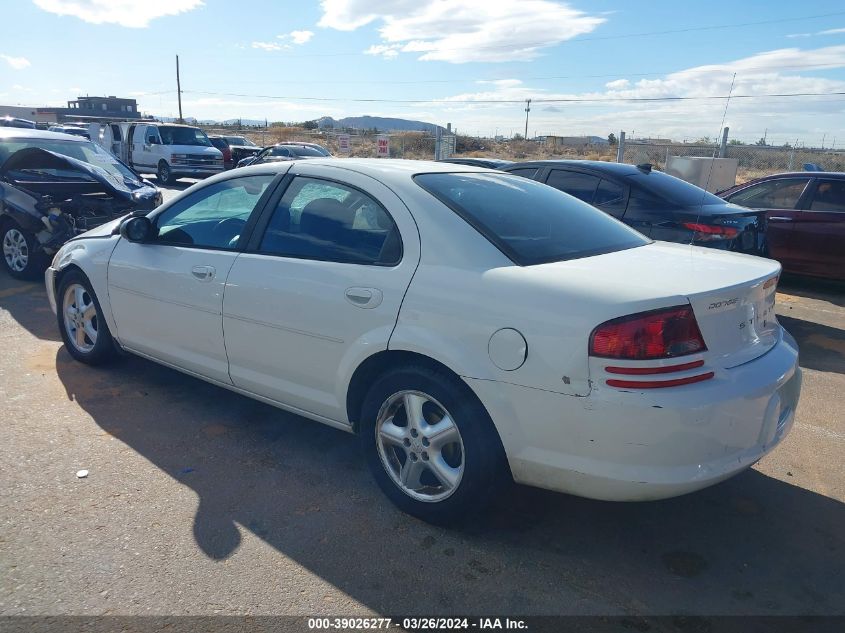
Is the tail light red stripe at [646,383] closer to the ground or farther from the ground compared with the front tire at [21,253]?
farther from the ground

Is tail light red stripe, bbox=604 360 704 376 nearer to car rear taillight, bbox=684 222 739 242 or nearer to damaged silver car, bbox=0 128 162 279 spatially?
car rear taillight, bbox=684 222 739 242

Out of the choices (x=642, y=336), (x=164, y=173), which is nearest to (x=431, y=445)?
(x=642, y=336)

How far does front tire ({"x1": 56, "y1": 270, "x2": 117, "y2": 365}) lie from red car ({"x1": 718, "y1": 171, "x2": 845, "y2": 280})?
7155mm

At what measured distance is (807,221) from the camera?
8031 millimetres

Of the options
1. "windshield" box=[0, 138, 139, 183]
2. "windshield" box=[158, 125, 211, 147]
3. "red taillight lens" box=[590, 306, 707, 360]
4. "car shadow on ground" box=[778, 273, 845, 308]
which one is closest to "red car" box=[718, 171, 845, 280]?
"car shadow on ground" box=[778, 273, 845, 308]

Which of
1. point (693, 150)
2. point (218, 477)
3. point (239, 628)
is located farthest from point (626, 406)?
point (693, 150)

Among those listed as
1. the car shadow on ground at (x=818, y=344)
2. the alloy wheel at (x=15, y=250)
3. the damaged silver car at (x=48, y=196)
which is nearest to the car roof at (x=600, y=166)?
the car shadow on ground at (x=818, y=344)

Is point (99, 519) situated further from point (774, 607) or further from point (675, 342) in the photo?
point (774, 607)

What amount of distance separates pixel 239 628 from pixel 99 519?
104 cm

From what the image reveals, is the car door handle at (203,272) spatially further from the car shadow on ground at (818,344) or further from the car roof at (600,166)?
the car shadow on ground at (818,344)

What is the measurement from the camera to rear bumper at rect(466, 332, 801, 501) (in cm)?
242

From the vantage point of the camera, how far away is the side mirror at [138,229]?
4098 mm

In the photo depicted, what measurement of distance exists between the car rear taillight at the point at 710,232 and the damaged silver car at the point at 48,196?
6.36m

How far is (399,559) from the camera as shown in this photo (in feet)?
9.11
